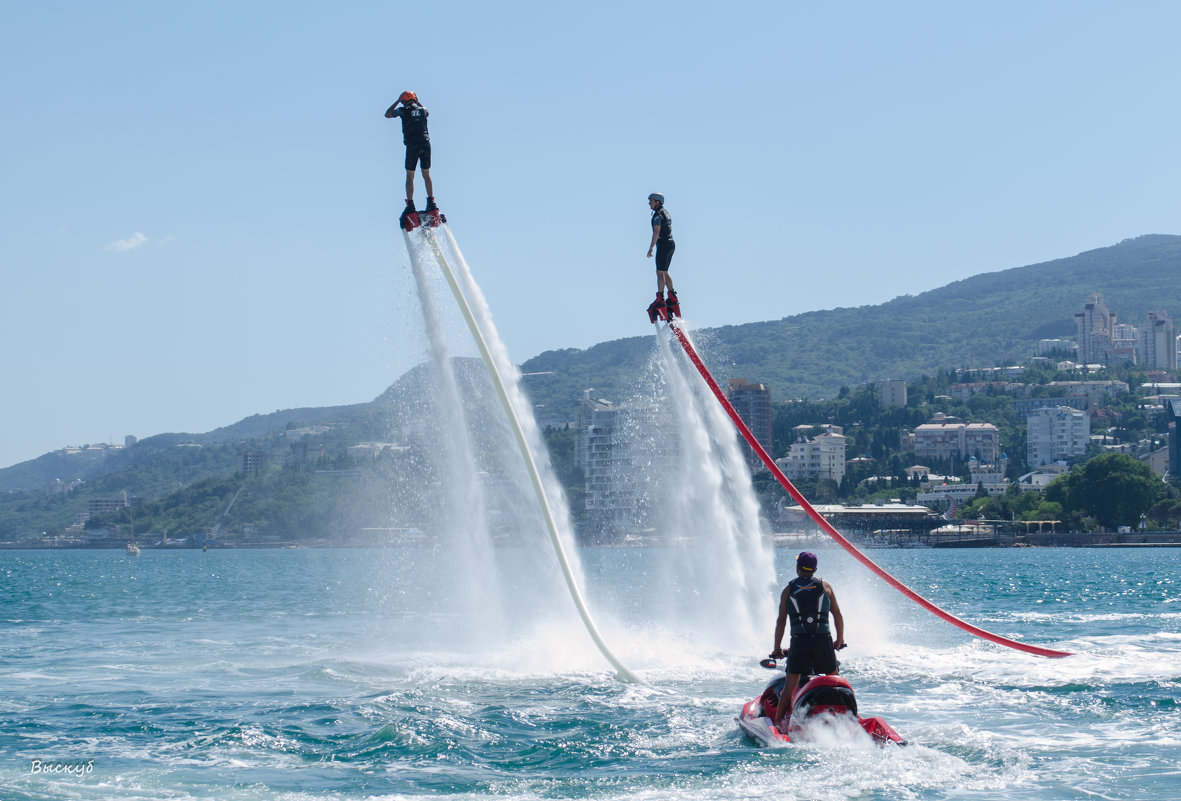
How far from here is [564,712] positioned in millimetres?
20078

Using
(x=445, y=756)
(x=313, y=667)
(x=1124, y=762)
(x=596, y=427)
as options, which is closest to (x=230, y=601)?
(x=596, y=427)

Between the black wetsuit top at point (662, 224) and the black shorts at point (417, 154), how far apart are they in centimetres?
442

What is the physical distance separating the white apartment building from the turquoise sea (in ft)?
497

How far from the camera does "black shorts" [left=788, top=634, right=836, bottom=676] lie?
54.5ft

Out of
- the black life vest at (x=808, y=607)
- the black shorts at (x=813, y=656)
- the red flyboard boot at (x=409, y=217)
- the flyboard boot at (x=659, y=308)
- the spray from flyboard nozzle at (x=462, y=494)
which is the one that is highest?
the red flyboard boot at (x=409, y=217)

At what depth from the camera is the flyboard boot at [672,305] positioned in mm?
23484

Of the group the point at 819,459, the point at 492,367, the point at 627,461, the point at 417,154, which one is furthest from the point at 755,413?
the point at 819,459

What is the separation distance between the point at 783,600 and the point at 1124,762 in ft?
15.1

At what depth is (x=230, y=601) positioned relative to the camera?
57.2m

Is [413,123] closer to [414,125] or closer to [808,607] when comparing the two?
Answer: [414,125]

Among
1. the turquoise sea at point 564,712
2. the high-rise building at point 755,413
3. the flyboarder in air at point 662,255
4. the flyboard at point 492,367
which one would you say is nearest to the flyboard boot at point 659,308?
the flyboarder in air at point 662,255

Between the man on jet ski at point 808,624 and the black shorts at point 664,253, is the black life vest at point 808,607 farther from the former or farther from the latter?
the black shorts at point 664,253

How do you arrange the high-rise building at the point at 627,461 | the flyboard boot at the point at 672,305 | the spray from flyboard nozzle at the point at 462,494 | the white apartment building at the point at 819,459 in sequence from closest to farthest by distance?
1. the spray from flyboard nozzle at the point at 462,494
2. the flyboard boot at the point at 672,305
3. the high-rise building at the point at 627,461
4. the white apartment building at the point at 819,459

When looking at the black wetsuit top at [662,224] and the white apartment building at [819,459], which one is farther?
the white apartment building at [819,459]
